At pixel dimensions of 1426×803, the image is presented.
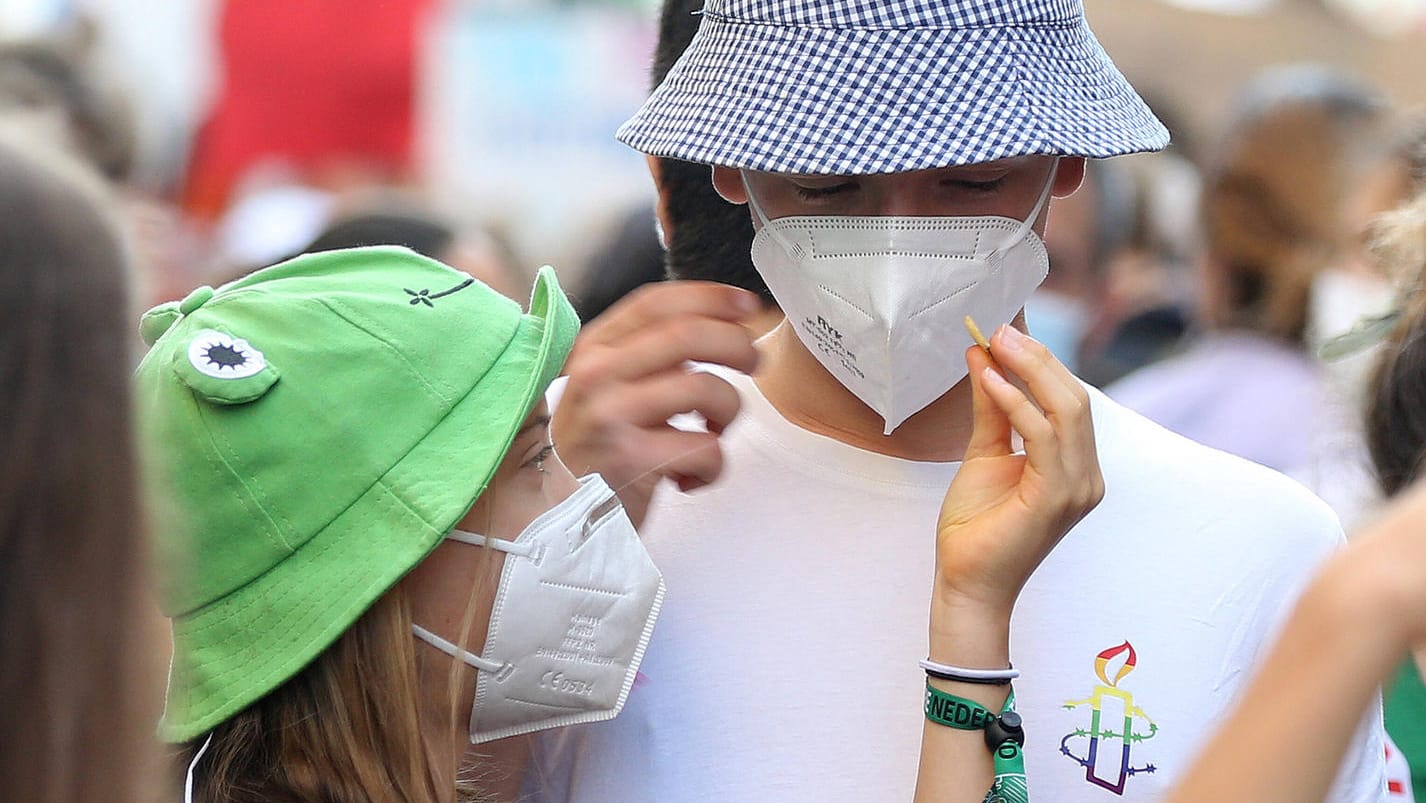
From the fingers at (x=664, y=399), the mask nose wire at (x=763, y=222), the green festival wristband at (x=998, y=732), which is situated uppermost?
the mask nose wire at (x=763, y=222)

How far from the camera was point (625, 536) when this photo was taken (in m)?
2.09

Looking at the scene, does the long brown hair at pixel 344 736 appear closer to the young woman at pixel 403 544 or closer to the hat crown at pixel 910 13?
the young woman at pixel 403 544

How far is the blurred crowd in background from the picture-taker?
4.41 meters

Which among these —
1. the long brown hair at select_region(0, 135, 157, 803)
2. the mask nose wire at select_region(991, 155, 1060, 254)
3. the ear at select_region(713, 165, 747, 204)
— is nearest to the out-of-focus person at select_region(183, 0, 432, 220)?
the ear at select_region(713, 165, 747, 204)

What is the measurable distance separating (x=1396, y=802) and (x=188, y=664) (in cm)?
160

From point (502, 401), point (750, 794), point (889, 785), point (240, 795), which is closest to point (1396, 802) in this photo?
point (889, 785)

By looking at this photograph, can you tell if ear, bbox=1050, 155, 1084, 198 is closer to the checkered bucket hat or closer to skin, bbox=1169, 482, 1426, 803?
the checkered bucket hat

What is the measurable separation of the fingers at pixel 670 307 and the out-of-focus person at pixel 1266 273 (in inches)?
112

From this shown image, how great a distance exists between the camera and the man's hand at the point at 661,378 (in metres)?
2.00

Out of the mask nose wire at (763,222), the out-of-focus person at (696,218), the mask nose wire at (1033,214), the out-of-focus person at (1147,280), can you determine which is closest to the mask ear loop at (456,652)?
the mask nose wire at (763,222)

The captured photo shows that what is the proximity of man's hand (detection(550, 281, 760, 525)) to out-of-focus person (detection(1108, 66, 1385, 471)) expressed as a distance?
9.32 ft

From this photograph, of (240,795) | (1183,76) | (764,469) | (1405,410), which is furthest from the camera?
(1183,76)

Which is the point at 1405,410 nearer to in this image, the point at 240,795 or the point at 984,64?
the point at 984,64

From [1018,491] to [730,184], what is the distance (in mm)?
660
